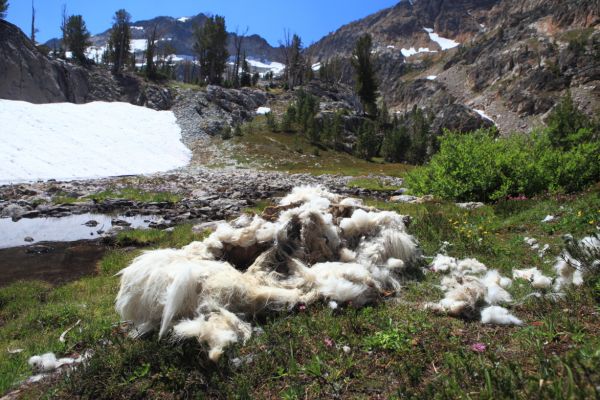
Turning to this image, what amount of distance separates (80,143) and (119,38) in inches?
2322

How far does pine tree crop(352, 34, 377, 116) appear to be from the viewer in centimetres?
7581

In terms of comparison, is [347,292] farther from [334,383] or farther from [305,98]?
[305,98]

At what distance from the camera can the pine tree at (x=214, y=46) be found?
3221 inches

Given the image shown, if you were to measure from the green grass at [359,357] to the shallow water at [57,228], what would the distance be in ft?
20.3

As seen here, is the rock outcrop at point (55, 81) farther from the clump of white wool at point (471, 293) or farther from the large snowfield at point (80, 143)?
the clump of white wool at point (471, 293)

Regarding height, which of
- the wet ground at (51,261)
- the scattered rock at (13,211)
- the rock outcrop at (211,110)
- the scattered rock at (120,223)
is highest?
the rock outcrop at (211,110)

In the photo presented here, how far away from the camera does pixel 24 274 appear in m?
7.80

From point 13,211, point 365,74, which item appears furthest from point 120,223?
point 365,74

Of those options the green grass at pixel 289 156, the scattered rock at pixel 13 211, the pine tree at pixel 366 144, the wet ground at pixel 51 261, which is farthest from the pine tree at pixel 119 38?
the wet ground at pixel 51 261

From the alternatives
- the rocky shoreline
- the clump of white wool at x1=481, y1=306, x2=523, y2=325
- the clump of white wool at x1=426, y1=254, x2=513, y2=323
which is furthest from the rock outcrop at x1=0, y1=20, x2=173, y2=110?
the clump of white wool at x1=481, y1=306, x2=523, y2=325

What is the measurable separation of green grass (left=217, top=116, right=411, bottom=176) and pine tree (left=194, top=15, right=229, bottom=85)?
117 feet

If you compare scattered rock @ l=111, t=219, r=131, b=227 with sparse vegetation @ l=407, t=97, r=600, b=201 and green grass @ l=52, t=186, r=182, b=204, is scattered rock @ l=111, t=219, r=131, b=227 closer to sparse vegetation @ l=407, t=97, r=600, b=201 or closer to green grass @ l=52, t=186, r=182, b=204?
green grass @ l=52, t=186, r=182, b=204

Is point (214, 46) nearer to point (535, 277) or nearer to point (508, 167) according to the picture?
A: point (508, 167)

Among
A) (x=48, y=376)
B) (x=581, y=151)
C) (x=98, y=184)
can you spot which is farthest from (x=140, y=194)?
(x=581, y=151)
